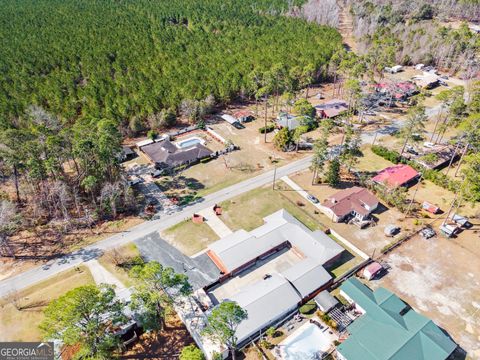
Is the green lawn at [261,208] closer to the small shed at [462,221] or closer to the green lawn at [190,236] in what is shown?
the green lawn at [190,236]

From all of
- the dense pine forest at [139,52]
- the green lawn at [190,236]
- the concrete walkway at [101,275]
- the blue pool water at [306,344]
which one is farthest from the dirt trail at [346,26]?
the concrete walkway at [101,275]

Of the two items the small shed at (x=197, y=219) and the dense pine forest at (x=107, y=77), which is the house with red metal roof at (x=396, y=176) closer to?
the small shed at (x=197, y=219)

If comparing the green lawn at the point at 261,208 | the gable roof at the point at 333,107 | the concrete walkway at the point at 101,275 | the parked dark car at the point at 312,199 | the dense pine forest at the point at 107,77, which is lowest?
the concrete walkway at the point at 101,275

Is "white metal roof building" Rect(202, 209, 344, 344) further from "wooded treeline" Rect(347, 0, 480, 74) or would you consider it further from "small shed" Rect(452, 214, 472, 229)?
"wooded treeline" Rect(347, 0, 480, 74)

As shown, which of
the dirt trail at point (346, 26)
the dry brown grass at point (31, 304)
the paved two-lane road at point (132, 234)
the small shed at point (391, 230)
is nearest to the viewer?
the dry brown grass at point (31, 304)

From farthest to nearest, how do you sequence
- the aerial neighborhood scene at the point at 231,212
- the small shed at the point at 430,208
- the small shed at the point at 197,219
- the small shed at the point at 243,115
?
the small shed at the point at 243,115
the small shed at the point at 430,208
the small shed at the point at 197,219
the aerial neighborhood scene at the point at 231,212

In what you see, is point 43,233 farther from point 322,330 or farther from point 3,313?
point 322,330

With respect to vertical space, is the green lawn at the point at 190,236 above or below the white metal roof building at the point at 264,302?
below

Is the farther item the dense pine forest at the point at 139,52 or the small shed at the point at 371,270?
the dense pine forest at the point at 139,52
